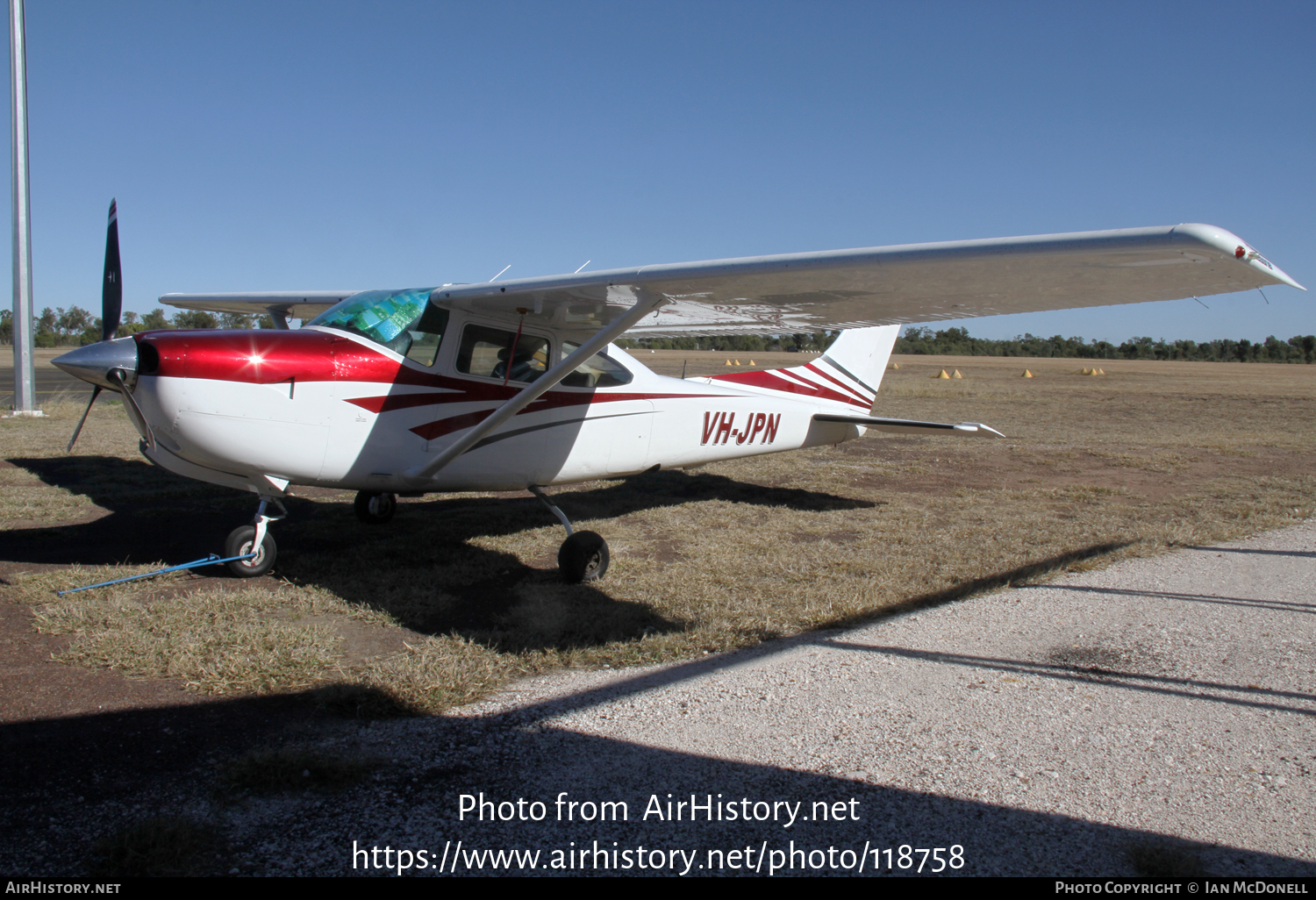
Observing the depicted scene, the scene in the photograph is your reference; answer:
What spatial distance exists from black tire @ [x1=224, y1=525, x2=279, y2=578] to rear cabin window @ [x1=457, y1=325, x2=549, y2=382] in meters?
1.76

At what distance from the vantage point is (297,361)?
4.71m

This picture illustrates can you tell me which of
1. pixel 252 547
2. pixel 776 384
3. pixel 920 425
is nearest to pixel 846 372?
pixel 776 384

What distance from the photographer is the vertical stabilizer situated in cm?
836

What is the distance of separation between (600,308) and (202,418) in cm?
255

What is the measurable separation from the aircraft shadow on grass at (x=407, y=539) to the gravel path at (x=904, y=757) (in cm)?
94

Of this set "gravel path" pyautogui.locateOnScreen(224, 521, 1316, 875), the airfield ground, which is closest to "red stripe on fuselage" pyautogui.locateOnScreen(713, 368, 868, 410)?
the airfield ground

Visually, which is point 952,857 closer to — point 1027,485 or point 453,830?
point 453,830

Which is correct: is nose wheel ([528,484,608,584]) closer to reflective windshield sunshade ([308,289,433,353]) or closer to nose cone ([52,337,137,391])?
reflective windshield sunshade ([308,289,433,353])

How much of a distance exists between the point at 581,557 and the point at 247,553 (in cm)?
222

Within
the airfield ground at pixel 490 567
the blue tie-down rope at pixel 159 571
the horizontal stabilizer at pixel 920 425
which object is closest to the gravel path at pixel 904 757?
the airfield ground at pixel 490 567

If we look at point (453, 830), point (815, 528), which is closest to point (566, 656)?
point (453, 830)

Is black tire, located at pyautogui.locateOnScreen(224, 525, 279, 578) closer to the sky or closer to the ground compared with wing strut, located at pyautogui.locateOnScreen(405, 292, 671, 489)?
closer to the ground

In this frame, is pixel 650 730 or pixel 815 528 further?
pixel 815 528

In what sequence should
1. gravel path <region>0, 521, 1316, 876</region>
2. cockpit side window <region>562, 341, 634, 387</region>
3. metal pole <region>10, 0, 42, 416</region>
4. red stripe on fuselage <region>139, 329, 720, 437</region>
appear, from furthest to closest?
metal pole <region>10, 0, 42, 416</region> < cockpit side window <region>562, 341, 634, 387</region> < red stripe on fuselage <region>139, 329, 720, 437</region> < gravel path <region>0, 521, 1316, 876</region>
